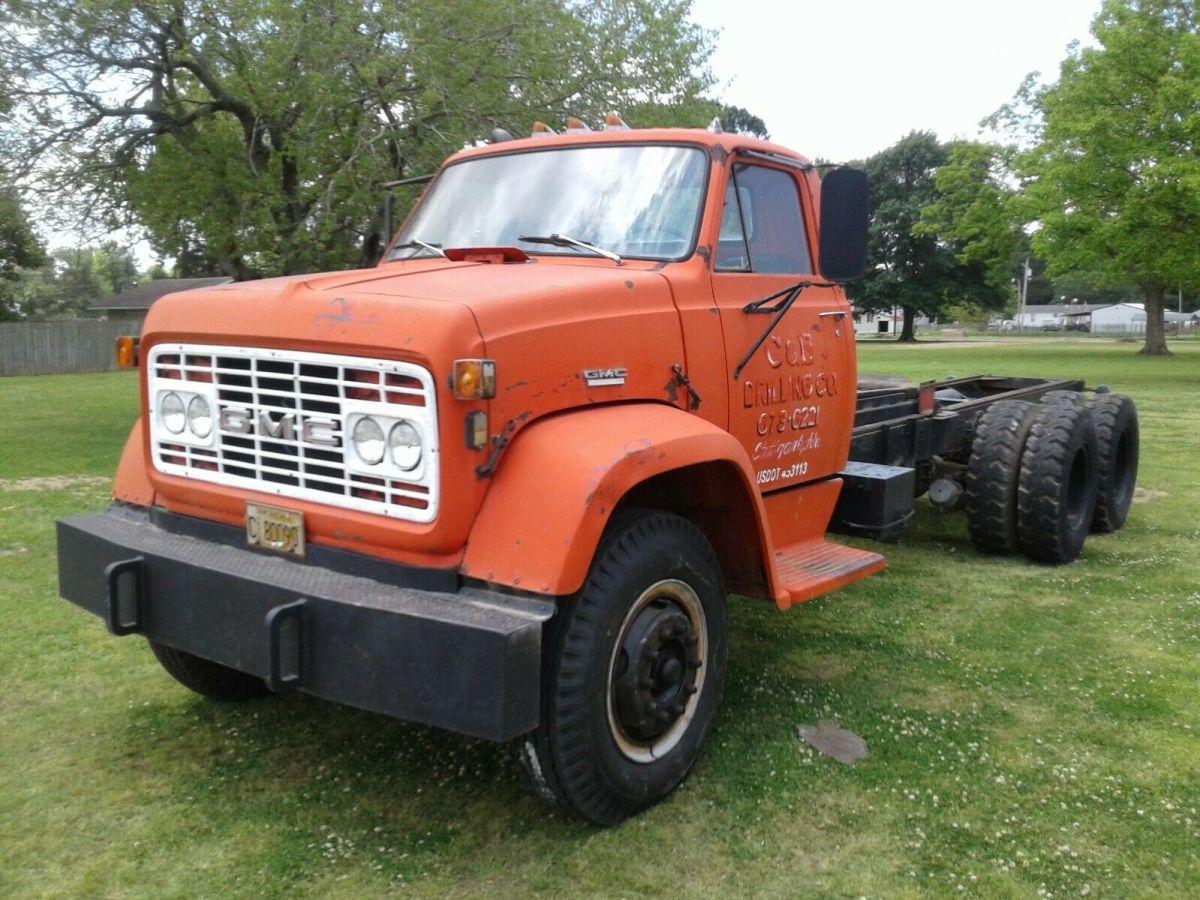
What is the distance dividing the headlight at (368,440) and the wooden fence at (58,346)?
29.0 meters

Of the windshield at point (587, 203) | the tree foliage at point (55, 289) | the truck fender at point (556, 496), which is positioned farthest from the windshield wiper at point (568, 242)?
the tree foliage at point (55, 289)

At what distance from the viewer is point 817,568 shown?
4457 millimetres

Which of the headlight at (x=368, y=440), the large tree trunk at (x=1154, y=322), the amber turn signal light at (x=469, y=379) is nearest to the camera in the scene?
the amber turn signal light at (x=469, y=379)

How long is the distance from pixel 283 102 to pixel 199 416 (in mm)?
9688

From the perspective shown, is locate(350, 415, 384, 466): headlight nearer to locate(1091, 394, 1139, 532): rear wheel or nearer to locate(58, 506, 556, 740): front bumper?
locate(58, 506, 556, 740): front bumper

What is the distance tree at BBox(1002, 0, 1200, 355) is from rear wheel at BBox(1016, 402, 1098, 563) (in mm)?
19002

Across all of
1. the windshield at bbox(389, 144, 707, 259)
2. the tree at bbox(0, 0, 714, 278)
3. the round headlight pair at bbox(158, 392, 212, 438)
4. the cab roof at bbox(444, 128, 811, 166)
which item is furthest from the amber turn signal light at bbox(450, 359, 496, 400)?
the tree at bbox(0, 0, 714, 278)

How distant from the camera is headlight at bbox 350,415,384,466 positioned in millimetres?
3123

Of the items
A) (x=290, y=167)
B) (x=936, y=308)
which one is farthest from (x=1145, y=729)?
(x=936, y=308)

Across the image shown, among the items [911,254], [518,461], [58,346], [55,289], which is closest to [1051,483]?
[518,461]

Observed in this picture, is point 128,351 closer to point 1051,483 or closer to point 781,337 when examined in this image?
point 781,337

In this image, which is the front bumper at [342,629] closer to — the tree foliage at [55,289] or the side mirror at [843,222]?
the side mirror at [843,222]

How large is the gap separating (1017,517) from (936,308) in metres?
49.7

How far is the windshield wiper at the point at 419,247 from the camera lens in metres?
4.39
